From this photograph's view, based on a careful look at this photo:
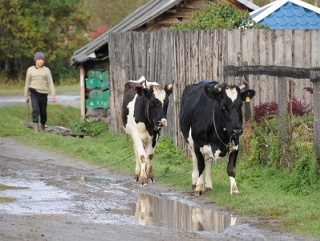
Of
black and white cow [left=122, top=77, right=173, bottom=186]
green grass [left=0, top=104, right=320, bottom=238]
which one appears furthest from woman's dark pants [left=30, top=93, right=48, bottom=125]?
black and white cow [left=122, top=77, right=173, bottom=186]

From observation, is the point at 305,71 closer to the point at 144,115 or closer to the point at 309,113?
the point at 309,113

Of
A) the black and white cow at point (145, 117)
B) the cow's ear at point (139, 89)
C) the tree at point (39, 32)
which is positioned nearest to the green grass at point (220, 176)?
the black and white cow at point (145, 117)

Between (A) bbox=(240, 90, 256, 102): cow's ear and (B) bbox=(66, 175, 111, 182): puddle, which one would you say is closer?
(A) bbox=(240, 90, 256, 102): cow's ear

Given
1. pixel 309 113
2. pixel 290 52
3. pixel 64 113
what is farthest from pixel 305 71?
pixel 64 113

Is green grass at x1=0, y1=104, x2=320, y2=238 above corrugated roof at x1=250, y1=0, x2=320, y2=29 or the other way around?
the other way around

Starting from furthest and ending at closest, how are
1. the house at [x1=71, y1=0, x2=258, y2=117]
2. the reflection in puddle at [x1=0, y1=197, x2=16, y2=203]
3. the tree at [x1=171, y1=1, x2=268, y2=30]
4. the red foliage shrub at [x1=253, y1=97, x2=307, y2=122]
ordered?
the house at [x1=71, y1=0, x2=258, y2=117] < the tree at [x1=171, y1=1, x2=268, y2=30] < the red foliage shrub at [x1=253, y1=97, x2=307, y2=122] < the reflection in puddle at [x1=0, y1=197, x2=16, y2=203]

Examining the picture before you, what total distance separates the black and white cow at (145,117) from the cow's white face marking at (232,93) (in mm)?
1737

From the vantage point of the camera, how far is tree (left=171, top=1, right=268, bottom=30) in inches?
827

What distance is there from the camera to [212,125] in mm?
14492

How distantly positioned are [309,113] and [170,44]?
4887 mm

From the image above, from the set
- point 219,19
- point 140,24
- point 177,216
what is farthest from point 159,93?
point 140,24

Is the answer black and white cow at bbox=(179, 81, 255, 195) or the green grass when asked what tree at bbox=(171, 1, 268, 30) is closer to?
the green grass

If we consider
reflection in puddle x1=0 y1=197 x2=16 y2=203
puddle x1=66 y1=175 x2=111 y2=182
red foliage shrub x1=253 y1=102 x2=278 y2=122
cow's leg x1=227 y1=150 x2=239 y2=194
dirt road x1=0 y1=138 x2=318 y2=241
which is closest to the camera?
dirt road x1=0 y1=138 x2=318 y2=241

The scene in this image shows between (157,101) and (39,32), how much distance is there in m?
33.6
